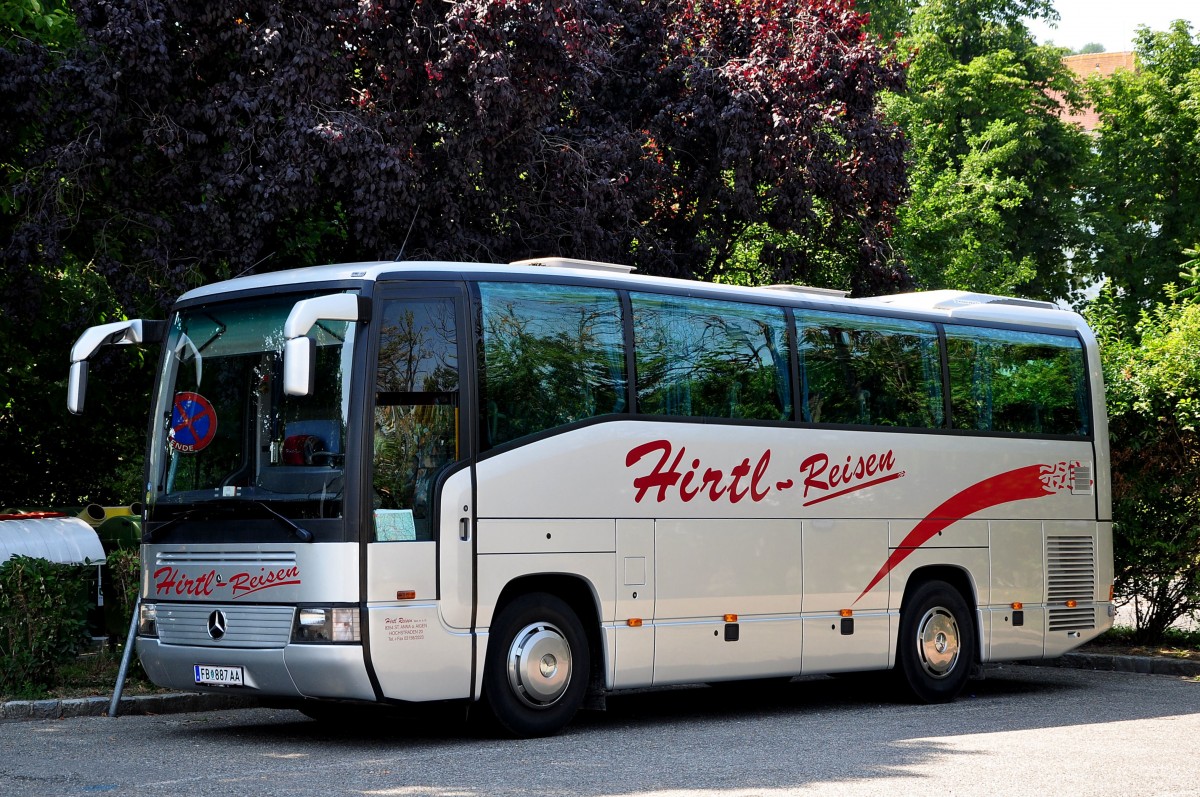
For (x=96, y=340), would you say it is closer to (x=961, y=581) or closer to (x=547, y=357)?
(x=547, y=357)

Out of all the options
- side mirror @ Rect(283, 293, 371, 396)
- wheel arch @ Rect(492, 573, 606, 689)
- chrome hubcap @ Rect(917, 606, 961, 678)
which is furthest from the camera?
chrome hubcap @ Rect(917, 606, 961, 678)

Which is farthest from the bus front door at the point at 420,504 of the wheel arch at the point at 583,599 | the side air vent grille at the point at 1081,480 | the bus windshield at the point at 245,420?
the side air vent grille at the point at 1081,480

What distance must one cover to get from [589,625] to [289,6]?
22.7 feet

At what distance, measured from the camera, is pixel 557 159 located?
17.3 metres

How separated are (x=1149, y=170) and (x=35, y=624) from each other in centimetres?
3317

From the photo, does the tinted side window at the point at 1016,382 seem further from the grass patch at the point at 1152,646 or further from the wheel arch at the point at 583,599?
the wheel arch at the point at 583,599

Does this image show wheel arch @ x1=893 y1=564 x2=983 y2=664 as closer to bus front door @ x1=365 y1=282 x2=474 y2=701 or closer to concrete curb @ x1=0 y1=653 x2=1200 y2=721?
bus front door @ x1=365 y1=282 x2=474 y2=701

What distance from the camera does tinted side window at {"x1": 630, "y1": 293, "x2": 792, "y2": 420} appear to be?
1239 cm

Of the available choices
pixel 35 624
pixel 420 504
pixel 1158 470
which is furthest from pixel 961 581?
pixel 35 624

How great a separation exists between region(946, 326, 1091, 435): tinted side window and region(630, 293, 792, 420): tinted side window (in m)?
2.38

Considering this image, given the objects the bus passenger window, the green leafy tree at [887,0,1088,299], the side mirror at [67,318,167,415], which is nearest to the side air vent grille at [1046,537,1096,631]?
the bus passenger window

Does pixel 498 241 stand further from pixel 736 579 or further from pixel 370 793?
pixel 370 793

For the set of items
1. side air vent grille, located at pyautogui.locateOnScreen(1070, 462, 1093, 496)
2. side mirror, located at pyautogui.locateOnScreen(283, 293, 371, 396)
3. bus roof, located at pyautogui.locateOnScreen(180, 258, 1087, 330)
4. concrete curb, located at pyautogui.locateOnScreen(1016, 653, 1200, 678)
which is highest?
bus roof, located at pyautogui.locateOnScreen(180, 258, 1087, 330)

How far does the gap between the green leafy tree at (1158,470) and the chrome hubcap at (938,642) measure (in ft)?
14.3
